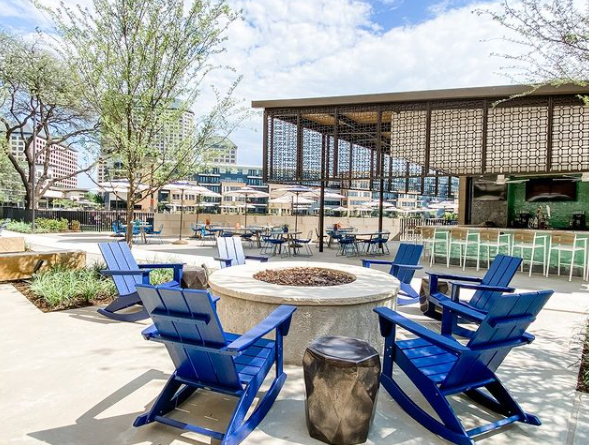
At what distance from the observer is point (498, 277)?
4504 mm

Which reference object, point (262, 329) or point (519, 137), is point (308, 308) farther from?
point (519, 137)

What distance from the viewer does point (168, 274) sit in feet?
22.0

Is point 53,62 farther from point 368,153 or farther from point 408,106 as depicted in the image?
point 408,106

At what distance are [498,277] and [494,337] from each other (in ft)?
7.65

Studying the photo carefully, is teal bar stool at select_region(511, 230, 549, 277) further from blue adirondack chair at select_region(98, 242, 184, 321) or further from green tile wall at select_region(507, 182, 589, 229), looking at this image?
blue adirondack chair at select_region(98, 242, 184, 321)

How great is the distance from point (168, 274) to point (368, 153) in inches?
460

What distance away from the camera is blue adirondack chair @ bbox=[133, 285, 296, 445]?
2166 millimetres

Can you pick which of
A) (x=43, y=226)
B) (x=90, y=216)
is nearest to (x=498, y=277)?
(x=43, y=226)

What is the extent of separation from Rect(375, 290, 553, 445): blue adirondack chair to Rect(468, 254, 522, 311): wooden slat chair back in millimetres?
1652

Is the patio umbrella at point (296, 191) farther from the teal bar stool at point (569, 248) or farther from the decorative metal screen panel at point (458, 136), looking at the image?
the teal bar stool at point (569, 248)

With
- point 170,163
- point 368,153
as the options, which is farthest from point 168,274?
point 368,153

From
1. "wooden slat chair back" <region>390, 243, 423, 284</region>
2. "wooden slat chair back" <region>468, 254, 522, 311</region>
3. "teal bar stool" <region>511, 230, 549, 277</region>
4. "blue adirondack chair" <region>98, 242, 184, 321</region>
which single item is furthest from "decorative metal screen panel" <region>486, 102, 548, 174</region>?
"blue adirondack chair" <region>98, 242, 184, 321</region>

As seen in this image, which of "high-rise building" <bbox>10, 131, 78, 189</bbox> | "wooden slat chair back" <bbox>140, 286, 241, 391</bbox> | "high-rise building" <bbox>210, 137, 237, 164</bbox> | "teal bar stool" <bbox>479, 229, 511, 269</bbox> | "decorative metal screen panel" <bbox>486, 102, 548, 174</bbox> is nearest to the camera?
"wooden slat chair back" <bbox>140, 286, 241, 391</bbox>

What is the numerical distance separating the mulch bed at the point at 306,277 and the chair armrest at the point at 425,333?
4.37 ft
